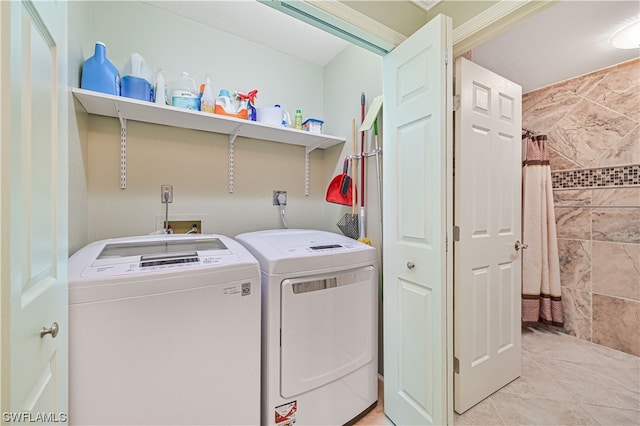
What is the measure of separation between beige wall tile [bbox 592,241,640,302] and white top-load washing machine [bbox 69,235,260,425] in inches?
116

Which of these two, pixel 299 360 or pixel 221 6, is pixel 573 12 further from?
pixel 299 360

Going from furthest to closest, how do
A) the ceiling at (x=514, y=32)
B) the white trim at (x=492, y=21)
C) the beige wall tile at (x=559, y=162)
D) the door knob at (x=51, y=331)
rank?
the beige wall tile at (x=559, y=162)
the ceiling at (x=514, y=32)
the white trim at (x=492, y=21)
the door knob at (x=51, y=331)

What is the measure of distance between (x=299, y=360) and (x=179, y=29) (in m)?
2.30

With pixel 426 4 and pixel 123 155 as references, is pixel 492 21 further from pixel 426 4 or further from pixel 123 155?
pixel 123 155

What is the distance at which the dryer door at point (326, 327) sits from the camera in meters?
1.29

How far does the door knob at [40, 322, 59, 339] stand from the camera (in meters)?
0.66

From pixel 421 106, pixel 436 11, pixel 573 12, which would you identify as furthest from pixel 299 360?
pixel 573 12

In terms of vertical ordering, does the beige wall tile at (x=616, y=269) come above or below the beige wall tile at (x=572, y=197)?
below

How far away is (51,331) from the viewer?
70 centimetres

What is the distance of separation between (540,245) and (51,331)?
328 cm

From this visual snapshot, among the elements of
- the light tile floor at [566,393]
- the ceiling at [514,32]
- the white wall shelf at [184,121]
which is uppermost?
the ceiling at [514,32]

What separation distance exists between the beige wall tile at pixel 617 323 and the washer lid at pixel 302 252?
2299 millimetres

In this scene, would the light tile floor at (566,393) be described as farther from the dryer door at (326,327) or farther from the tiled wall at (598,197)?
the dryer door at (326,327)

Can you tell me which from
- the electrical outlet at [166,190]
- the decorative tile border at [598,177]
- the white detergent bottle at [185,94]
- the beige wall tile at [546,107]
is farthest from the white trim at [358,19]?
the decorative tile border at [598,177]
